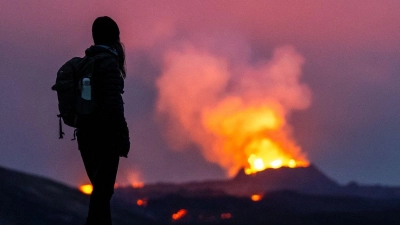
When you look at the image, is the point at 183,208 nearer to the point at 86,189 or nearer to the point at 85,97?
the point at 86,189

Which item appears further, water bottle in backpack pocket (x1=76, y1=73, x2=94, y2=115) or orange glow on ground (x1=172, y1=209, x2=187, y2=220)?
orange glow on ground (x1=172, y1=209, x2=187, y2=220)

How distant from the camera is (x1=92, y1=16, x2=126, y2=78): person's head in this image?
8.02 meters

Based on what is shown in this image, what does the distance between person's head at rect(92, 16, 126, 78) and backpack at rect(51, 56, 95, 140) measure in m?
0.27

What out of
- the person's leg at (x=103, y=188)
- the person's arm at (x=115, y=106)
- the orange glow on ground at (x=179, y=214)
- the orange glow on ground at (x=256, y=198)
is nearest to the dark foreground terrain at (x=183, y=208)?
the orange glow on ground at (x=179, y=214)

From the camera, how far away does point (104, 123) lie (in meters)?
7.75

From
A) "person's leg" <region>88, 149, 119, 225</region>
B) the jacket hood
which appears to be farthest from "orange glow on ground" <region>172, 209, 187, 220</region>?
the jacket hood

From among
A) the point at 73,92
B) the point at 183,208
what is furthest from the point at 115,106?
the point at 183,208

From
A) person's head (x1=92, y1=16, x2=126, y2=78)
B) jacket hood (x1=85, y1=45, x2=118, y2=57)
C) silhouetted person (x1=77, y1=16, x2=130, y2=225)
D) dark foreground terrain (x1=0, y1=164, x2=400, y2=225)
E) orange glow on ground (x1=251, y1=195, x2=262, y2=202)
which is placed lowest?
silhouetted person (x1=77, y1=16, x2=130, y2=225)

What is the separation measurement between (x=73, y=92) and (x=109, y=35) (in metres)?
0.55

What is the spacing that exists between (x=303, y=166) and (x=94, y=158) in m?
97.7

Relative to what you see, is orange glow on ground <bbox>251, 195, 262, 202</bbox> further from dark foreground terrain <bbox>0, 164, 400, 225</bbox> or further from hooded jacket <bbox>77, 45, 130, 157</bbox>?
hooded jacket <bbox>77, 45, 130, 157</bbox>

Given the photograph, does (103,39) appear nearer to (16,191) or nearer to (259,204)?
(16,191)

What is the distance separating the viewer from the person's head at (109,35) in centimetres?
802

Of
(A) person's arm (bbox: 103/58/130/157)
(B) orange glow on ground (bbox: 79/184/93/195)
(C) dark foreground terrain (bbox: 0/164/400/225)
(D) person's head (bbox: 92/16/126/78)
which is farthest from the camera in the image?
(B) orange glow on ground (bbox: 79/184/93/195)
